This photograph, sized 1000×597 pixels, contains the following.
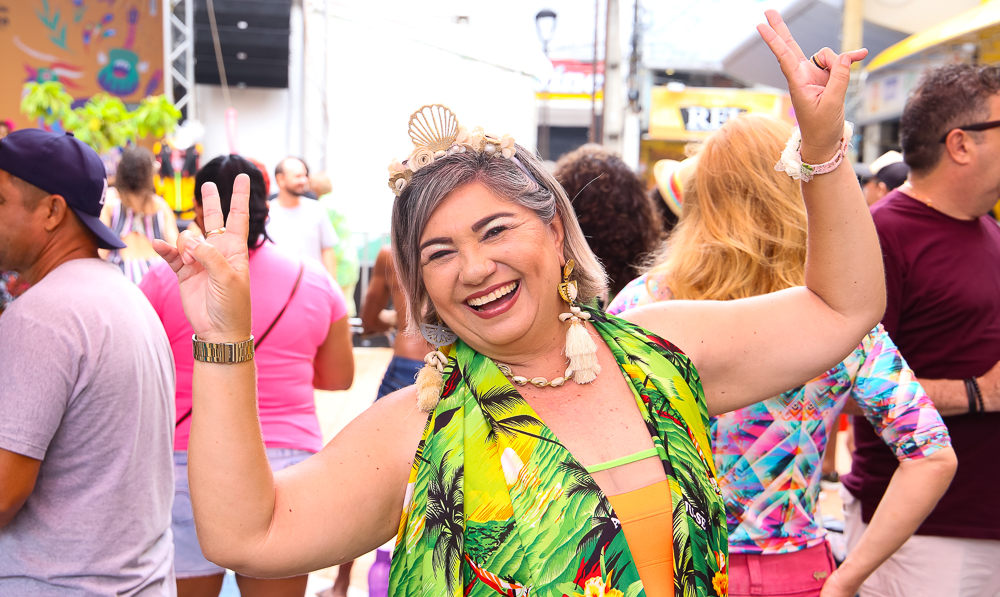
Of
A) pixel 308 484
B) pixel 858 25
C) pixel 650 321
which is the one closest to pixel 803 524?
pixel 650 321

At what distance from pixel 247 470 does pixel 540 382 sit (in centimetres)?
56

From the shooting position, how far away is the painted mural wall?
422 inches

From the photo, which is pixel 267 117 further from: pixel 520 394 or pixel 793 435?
pixel 520 394

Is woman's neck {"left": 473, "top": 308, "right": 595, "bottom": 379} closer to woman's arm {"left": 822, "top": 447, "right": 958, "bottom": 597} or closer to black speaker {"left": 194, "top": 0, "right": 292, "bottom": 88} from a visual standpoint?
woman's arm {"left": 822, "top": 447, "right": 958, "bottom": 597}

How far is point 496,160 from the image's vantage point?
58.4 inches

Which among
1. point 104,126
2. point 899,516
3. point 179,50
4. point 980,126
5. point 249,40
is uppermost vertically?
point 249,40

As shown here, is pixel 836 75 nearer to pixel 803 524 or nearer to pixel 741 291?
pixel 741 291

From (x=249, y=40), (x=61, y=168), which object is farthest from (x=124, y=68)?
(x=61, y=168)

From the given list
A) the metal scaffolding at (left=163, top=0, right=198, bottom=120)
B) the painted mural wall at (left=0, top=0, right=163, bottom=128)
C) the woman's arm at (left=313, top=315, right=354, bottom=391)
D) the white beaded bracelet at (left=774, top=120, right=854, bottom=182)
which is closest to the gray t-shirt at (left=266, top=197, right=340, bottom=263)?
the woman's arm at (left=313, top=315, right=354, bottom=391)

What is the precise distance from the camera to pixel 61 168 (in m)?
2.02

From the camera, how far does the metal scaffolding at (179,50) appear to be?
10.5 meters

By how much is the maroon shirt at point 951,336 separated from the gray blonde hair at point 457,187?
119cm

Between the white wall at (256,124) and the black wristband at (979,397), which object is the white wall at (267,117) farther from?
the black wristband at (979,397)

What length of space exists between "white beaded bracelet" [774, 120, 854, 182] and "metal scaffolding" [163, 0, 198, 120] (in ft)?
34.2
